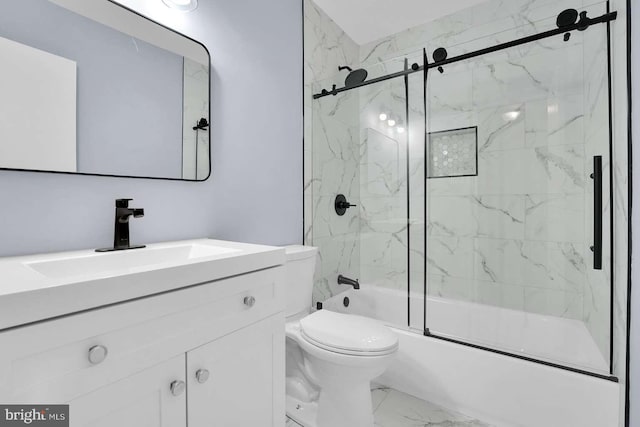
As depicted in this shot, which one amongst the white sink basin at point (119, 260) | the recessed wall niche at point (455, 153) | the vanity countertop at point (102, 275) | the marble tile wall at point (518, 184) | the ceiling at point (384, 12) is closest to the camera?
the vanity countertop at point (102, 275)

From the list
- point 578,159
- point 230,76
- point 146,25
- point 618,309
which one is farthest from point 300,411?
point 578,159

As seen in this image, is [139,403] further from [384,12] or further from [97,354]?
[384,12]

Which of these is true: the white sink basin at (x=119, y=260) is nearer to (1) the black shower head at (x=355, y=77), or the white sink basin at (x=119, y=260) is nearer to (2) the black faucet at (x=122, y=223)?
(2) the black faucet at (x=122, y=223)

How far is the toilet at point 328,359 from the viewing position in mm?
1253

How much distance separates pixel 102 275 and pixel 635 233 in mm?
1732

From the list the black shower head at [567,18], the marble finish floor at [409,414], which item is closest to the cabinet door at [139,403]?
the marble finish floor at [409,414]

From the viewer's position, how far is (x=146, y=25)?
1222 millimetres

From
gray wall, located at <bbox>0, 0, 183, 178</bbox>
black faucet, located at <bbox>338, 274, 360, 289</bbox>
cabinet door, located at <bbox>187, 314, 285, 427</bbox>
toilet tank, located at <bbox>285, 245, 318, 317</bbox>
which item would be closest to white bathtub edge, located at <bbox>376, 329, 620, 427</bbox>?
black faucet, located at <bbox>338, 274, 360, 289</bbox>

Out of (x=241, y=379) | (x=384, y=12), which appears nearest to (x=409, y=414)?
(x=241, y=379)

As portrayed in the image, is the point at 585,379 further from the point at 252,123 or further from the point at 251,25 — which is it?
the point at 251,25

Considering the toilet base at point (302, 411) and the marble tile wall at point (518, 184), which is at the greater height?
the marble tile wall at point (518, 184)

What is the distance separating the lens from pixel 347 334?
133 cm

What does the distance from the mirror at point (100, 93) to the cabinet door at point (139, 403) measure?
760 millimetres

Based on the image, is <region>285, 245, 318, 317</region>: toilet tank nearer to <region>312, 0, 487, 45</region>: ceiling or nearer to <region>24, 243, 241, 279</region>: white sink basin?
<region>24, 243, 241, 279</region>: white sink basin
